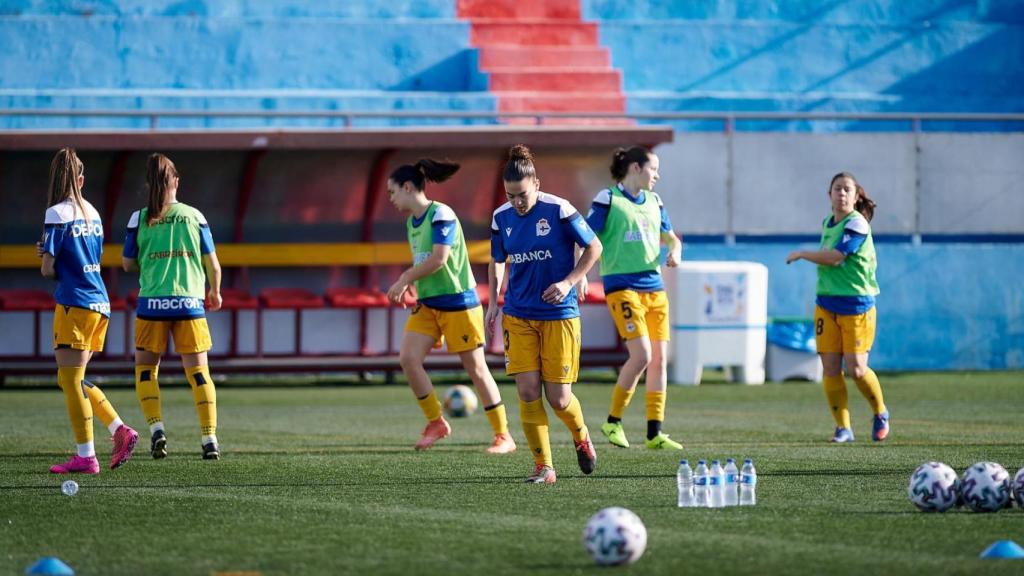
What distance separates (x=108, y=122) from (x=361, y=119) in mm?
3524

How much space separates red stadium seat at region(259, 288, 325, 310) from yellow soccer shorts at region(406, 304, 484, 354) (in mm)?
Answer: 8938

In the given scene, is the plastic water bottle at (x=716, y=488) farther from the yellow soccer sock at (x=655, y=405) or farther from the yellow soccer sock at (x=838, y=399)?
the yellow soccer sock at (x=838, y=399)

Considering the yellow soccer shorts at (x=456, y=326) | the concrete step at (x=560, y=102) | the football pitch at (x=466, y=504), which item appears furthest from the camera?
the concrete step at (x=560, y=102)

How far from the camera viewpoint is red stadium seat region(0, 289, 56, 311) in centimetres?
1934

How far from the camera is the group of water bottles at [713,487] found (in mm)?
8102

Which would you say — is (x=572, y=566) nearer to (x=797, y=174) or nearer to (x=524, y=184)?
(x=524, y=184)

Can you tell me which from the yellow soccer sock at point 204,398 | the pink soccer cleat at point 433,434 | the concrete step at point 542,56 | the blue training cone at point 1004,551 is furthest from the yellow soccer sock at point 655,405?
the concrete step at point 542,56

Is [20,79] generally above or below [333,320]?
above

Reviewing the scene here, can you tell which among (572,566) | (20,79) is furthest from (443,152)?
(572,566)

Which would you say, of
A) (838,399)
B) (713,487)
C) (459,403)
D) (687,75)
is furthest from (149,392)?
(687,75)

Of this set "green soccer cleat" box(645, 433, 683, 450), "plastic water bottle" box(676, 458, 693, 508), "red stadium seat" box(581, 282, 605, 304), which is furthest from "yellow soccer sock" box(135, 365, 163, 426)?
"red stadium seat" box(581, 282, 605, 304)

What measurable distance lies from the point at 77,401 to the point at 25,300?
980cm

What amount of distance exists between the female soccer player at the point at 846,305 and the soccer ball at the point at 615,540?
622 cm

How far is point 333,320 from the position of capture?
2038 centimetres
